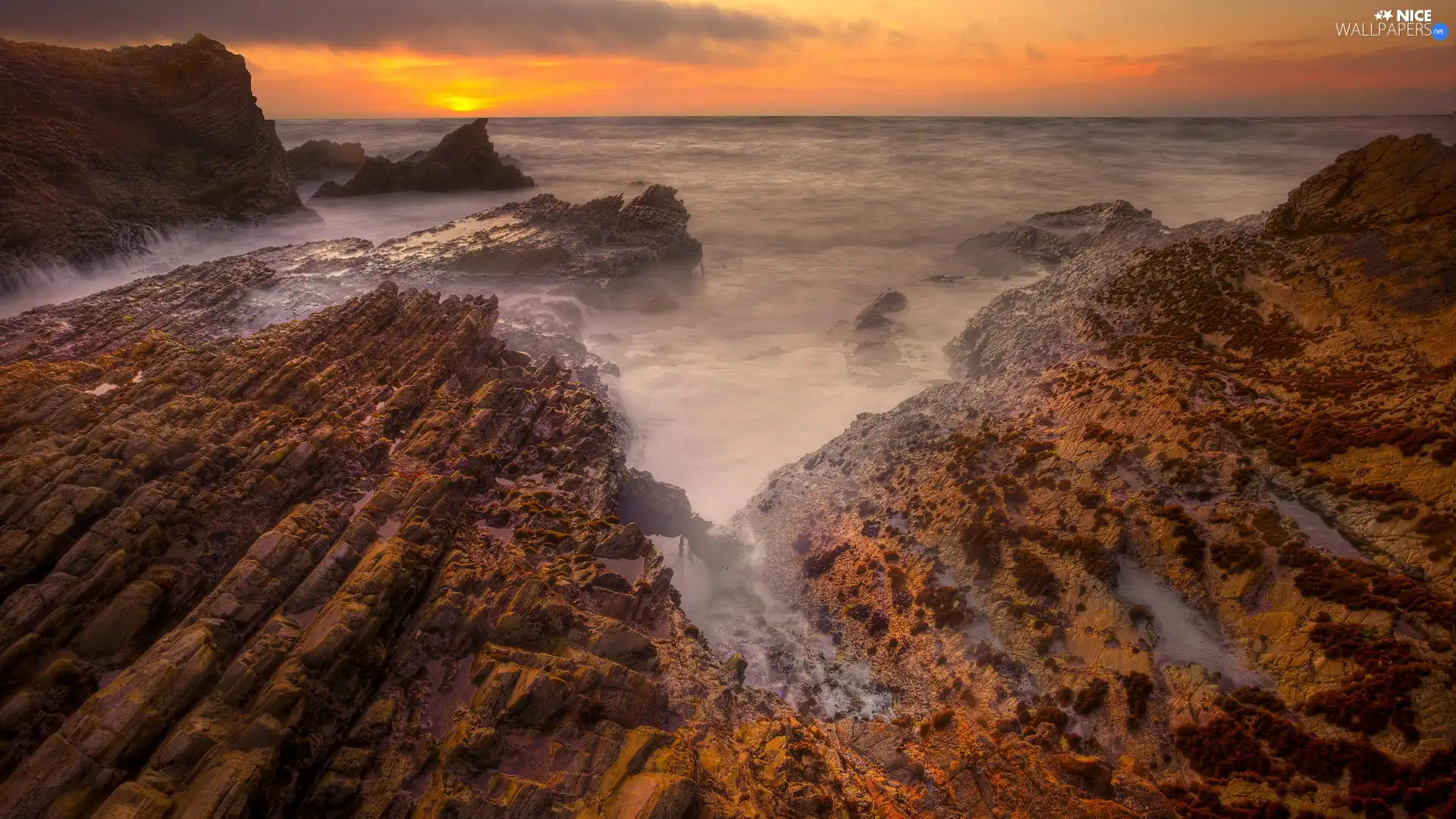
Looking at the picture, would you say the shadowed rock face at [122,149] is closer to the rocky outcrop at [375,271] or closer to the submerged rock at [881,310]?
the rocky outcrop at [375,271]

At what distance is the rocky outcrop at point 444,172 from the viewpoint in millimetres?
45750

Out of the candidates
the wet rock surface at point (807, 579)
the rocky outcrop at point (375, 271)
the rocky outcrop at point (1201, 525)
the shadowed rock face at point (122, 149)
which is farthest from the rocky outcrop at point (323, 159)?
the rocky outcrop at point (1201, 525)

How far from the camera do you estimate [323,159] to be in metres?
51.8

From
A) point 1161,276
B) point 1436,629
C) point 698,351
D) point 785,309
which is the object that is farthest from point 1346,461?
point 785,309

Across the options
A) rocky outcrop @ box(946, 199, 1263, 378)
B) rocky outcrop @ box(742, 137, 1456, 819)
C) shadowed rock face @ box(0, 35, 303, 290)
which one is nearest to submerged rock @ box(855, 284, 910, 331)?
rocky outcrop @ box(946, 199, 1263, 378)

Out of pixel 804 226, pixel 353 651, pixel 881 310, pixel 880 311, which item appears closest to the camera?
pixel 353 651

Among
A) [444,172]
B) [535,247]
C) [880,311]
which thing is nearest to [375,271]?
[535,247]

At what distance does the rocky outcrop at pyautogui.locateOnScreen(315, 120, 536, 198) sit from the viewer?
45750 millimetres

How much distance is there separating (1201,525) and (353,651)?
13514 mm

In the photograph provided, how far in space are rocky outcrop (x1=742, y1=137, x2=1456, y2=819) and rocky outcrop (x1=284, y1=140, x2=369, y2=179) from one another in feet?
179

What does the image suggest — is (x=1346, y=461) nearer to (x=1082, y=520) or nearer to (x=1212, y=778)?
(x=1082, y=520)

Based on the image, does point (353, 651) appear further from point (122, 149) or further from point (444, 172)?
point (444, 172)

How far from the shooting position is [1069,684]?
9.23 meters

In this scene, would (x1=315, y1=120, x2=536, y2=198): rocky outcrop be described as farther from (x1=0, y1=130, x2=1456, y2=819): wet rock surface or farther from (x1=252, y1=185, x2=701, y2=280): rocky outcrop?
(x1=0, y1=130, x2=1456, y2=819): wet rock surface
